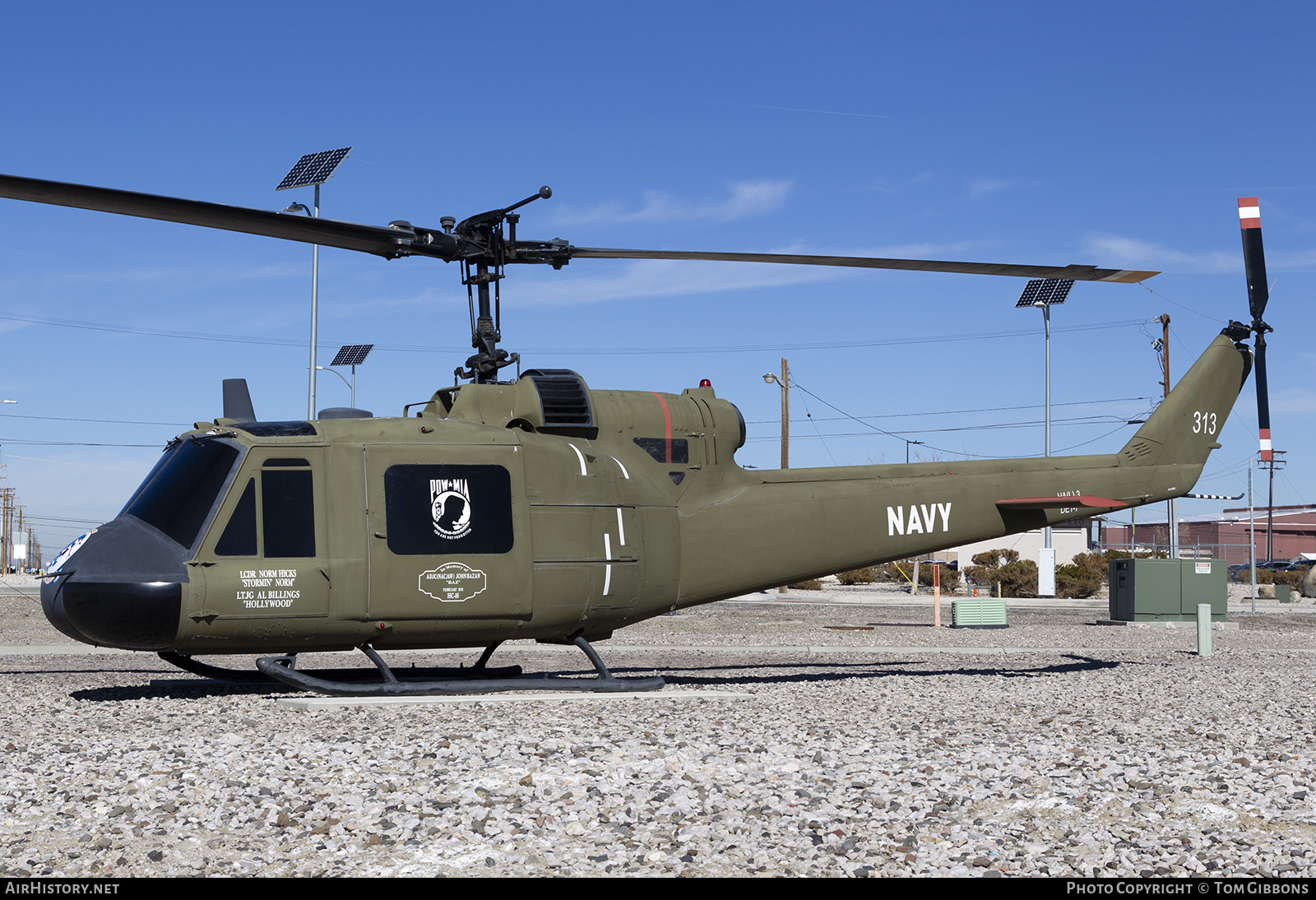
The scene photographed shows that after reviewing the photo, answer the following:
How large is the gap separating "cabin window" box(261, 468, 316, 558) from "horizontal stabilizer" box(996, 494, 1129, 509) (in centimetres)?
771

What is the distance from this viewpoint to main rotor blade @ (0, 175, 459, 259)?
25.6ft

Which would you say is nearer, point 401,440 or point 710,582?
point 401,440

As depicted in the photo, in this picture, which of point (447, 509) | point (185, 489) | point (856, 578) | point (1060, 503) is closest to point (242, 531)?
point (185, 489)

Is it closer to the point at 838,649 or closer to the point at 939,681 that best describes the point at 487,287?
the point at 939,681

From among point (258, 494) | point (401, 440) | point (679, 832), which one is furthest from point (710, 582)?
point (679, 832)

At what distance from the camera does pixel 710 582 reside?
11.7m

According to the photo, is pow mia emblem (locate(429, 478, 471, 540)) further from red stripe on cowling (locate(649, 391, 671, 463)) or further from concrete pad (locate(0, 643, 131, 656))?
concrete pad (locate(0, 643, 131, 656))

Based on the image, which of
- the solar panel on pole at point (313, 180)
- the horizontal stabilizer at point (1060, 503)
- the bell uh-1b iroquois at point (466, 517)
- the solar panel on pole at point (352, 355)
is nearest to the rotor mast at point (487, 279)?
the bell uh-1b iroquois at point (466, 517)

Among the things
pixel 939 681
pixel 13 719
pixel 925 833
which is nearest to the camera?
pixel 925 833

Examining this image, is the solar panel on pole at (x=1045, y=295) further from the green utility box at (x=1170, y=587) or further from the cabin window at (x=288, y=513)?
the cabin window at (x=288, y=513)

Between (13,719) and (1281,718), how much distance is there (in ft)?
34.9

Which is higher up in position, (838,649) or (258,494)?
(258,494)

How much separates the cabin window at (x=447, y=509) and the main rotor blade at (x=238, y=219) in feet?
6.63
